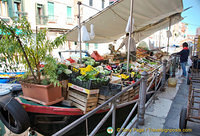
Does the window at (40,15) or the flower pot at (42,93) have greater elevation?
the window at (40,15)

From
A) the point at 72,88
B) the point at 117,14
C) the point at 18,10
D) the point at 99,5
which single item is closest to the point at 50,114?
the point at 72,88

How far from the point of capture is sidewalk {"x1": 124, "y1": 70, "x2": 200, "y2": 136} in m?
2.60

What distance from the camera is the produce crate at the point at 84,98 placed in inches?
112

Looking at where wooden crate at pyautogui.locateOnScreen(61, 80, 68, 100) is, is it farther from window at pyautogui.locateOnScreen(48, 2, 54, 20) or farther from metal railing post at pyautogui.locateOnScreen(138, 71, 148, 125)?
window at pyautogui.locateOnScreen(48, 2, 54, 20)

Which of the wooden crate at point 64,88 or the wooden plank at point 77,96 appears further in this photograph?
the wooden crate at point 64,88

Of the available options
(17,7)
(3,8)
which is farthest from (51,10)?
(3,8)

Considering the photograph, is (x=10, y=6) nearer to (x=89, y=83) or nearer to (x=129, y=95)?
(x=89, y=83)

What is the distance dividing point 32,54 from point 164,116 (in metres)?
3.25

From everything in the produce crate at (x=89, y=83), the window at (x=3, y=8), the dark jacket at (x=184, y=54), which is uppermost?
the window at (x=3, y=8)

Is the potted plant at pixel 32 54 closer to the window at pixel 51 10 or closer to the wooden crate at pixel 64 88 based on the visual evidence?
the wooden crate at pixel 64 88

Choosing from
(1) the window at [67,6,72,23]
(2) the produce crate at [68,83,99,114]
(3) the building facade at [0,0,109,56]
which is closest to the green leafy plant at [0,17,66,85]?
(2) the produce crate at [68,83,99,114]

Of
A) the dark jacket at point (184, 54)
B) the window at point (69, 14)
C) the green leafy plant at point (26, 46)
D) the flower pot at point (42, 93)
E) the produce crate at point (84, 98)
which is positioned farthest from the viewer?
the window at point (69, 14)

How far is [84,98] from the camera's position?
9.47ft

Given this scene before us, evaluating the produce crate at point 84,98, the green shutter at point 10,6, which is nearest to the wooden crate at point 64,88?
the produce crate at point 84,98
